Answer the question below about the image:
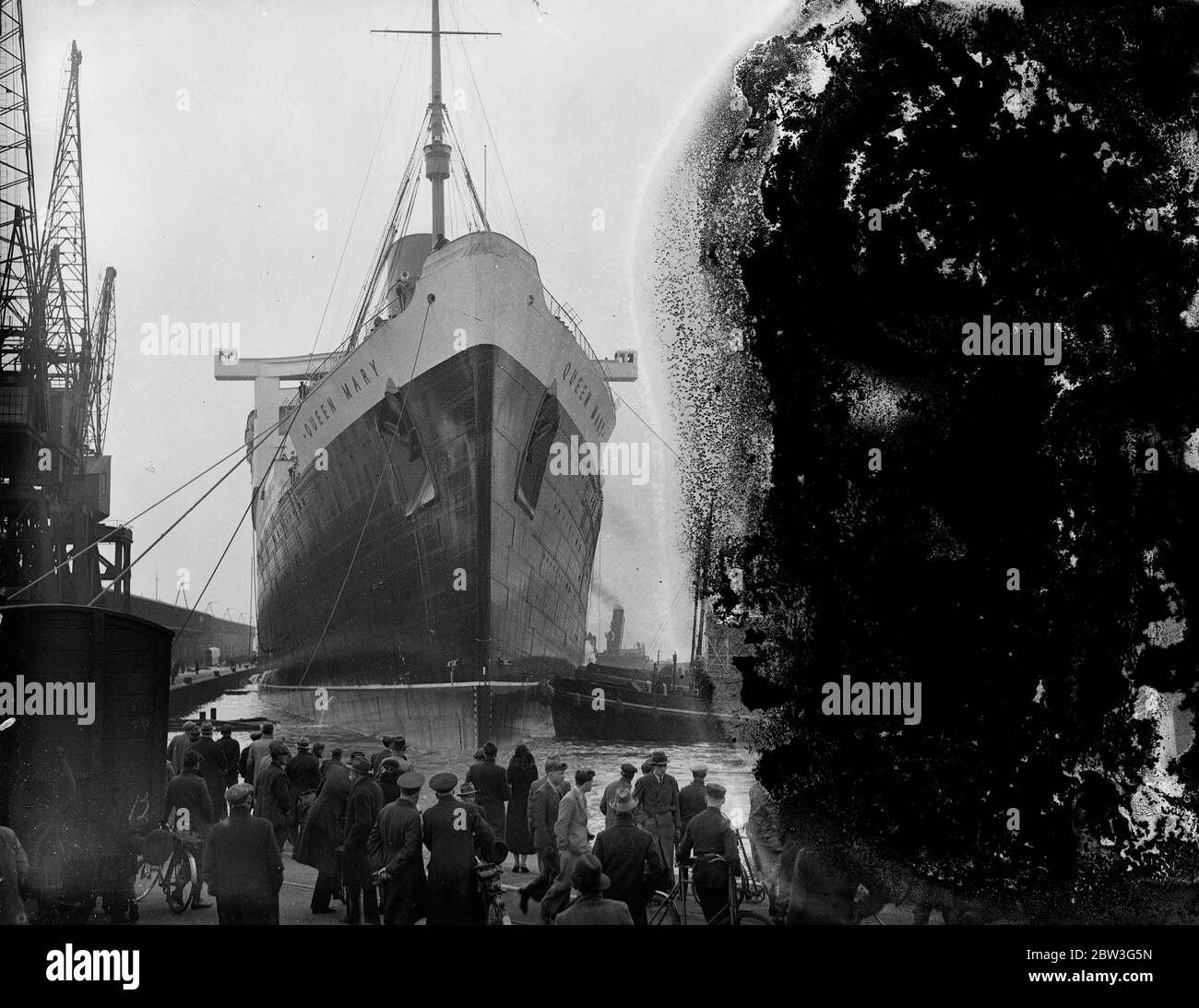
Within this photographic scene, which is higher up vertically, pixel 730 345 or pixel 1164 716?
pixel 730 345

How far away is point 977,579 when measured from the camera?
6.20m

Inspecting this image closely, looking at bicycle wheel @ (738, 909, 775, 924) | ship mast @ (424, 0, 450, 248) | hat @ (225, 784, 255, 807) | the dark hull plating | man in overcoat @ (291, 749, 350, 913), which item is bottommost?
A: bicycle wheel @ (738, 909, 775, 924)

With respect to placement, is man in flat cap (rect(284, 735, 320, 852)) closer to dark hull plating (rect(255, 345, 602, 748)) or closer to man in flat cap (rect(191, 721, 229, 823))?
man in flat cap (rect(191, 721, 229, 823))

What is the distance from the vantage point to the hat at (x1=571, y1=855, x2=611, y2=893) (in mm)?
3486

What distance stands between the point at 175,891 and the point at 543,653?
431 centimetres

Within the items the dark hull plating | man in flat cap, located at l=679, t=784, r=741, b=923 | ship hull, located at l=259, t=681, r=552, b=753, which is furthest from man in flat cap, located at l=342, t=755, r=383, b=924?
the dark hull plating

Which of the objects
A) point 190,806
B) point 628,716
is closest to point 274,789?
point 190,806

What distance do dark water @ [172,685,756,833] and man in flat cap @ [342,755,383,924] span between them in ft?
7.70

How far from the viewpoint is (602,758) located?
8109mm

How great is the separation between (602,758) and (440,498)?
3823mm

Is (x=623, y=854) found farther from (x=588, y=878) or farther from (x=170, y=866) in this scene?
(x=170, y=866)
